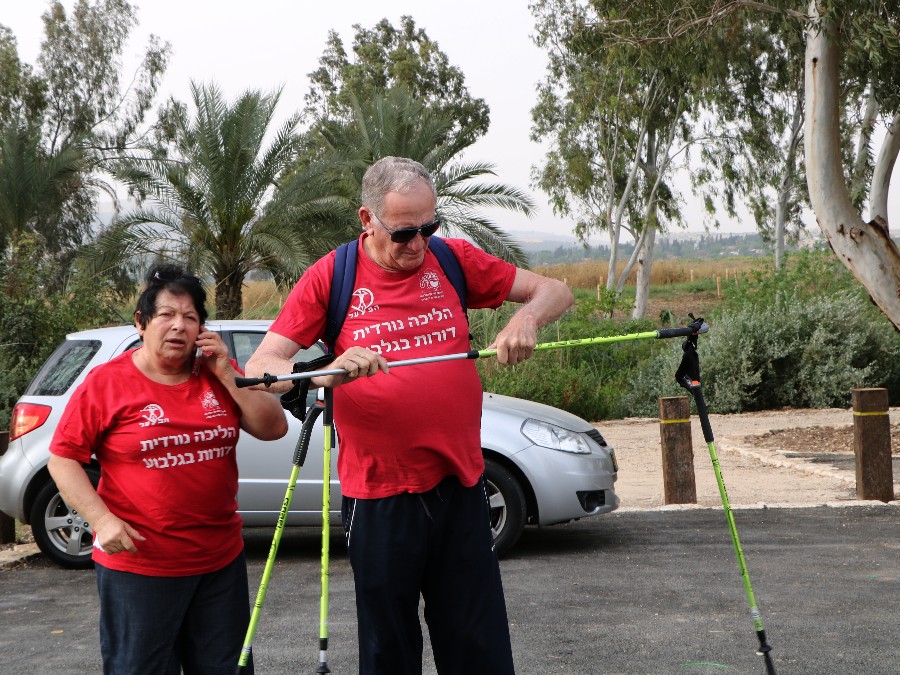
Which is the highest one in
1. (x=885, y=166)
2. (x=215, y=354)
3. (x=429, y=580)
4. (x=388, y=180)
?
(x=885, y=166)

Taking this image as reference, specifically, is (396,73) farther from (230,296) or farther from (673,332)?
(673,332)

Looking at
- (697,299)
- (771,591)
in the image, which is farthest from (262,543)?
(697,299)

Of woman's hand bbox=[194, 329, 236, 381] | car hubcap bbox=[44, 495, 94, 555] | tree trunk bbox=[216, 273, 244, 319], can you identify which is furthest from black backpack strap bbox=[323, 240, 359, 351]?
tree trunk bbox=[216, 273, 244, 319]

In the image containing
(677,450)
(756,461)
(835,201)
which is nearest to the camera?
(677,450)

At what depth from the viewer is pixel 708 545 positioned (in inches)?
306

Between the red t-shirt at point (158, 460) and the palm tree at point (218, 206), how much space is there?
17.4m

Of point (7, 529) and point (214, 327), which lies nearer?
point (214, 327)

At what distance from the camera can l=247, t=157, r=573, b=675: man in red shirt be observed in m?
3.15

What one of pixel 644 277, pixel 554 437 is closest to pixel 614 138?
pixel 644 277

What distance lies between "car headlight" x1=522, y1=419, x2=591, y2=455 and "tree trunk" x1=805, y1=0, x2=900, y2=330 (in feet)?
26.4

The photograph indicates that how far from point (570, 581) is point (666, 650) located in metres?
1.58

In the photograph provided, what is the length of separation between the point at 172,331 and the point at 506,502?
14.3 ft

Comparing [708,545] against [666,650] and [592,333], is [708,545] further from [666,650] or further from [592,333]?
[592,333]

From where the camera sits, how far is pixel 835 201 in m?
14.4
